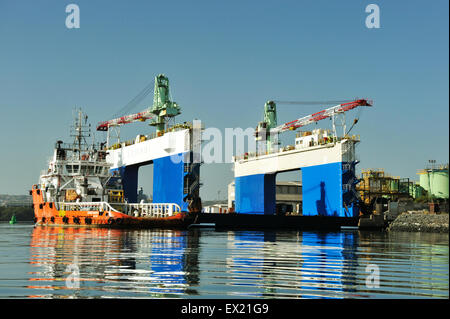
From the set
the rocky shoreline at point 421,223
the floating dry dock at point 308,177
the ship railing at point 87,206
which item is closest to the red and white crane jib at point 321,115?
the floating dry dock at point 308,177

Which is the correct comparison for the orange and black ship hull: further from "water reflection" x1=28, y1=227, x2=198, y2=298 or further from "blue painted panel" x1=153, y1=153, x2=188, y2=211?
"water reflection" x1=28, y1=227, x2=198, y2=298

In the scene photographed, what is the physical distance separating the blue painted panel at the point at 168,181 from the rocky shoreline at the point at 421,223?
25.2 m

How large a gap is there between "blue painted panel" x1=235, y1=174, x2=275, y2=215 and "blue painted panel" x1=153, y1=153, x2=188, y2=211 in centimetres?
1673

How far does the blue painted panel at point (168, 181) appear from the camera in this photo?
60.3 metres

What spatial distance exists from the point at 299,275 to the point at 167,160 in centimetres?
5439

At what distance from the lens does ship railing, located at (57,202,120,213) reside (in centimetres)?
4100

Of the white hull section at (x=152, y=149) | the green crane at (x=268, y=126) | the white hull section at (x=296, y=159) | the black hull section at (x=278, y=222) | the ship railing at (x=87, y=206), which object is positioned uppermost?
the green crane at (x=268, y=126)

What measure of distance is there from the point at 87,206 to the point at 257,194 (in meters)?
36.1

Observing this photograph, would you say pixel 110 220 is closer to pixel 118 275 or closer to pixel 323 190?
pixel 118 275

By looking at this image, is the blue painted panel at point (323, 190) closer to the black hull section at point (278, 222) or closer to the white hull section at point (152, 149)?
the black hull section at point (278, 222)
